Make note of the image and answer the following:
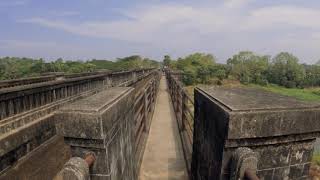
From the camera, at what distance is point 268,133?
1.82 metres

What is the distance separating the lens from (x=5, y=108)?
4012 millimetres

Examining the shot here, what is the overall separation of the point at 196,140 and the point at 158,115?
7.32 meters

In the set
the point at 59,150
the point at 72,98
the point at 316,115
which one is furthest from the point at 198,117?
the point at 72,98

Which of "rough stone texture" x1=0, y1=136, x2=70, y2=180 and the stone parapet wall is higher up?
the stone parapet wall

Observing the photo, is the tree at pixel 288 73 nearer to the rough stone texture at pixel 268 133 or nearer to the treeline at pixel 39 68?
the treeline at pixel 39 68

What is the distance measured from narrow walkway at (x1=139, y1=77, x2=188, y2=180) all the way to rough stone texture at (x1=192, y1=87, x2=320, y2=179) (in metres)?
2.59

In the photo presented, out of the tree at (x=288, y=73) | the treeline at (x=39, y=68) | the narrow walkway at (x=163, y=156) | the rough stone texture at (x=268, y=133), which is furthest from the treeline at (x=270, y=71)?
the rough stone texture at (x=268, y=133)

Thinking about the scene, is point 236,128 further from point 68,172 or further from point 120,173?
point 120,173

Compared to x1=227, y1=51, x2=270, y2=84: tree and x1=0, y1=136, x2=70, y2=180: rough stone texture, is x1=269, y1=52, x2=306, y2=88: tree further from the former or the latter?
x1=0, y1=136, x2=70, y2=180: rough stone texture

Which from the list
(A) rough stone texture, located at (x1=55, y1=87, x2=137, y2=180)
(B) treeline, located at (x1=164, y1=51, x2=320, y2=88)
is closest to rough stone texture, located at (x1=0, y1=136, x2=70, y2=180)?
(A) rough stone texture, located at (x1=55, y1=87, x2=137, y2=180)

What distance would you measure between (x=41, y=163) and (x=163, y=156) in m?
2.50

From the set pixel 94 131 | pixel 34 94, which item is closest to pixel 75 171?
pixel 94 131

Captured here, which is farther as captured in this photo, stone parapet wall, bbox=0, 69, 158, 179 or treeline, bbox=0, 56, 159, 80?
treeline, bbox=0, 56, 159, 80

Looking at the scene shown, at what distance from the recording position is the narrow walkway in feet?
15.0
